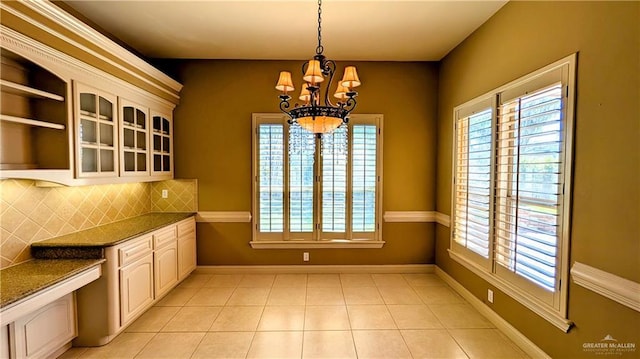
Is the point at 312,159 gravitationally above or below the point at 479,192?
above

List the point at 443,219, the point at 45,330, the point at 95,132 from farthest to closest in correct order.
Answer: the point at 443,219
the point at 95,132
the point at 45,330

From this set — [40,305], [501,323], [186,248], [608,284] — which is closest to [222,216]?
[186,248]

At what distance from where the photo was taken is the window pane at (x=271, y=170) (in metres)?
3.91

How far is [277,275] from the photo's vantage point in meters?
3.98

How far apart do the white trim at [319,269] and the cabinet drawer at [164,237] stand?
2.91 ft

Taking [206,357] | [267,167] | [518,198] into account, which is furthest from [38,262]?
[518,198]

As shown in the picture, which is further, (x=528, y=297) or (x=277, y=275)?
(x=277, y=275)

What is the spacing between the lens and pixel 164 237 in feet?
10.5

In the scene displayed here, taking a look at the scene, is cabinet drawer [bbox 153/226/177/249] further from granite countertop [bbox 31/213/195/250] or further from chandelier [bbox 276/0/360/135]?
chandelier [bbox 276/0/360/135]

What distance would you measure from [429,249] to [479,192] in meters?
1.52

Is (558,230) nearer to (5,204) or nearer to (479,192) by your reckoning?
(479,192)

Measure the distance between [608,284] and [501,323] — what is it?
47.8 inches

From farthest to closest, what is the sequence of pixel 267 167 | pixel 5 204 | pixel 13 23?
pixel 267 167, pixel 5 204, pixel 13 23

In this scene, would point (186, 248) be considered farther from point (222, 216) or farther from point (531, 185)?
point (531, 185)
